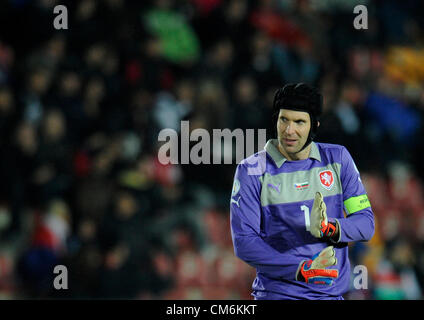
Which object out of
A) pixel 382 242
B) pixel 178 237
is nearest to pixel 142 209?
pixel 178 237

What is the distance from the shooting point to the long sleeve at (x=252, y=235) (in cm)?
374

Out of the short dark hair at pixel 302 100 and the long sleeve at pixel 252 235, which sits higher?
the short dark hair at pixel 302 100

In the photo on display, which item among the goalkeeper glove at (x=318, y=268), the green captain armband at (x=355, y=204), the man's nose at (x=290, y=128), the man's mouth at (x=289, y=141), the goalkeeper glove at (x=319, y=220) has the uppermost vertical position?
the man's nose at (x=290, y=128)

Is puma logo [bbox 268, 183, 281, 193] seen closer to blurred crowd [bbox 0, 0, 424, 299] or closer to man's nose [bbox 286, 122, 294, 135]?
man's nose [bbox 286, 122, 294, 135]

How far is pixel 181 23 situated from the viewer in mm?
9719

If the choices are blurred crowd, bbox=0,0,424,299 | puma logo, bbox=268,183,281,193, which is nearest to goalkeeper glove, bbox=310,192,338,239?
puma logo, bbox=268,183,281,193

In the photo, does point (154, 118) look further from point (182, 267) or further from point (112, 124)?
point (182, 267)

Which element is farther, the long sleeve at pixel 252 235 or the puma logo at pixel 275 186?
the puma logo at pixel 275 186

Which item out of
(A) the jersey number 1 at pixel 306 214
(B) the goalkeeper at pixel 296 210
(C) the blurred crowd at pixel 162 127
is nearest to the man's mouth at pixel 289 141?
(B) the goalkeeper at pixel 296 210

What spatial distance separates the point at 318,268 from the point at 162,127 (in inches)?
194

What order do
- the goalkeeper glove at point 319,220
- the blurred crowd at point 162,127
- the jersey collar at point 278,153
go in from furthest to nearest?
the blurred crowd at point 162,127
the jersey collar at point 278,153
the goalkeeper glove at point 319,220

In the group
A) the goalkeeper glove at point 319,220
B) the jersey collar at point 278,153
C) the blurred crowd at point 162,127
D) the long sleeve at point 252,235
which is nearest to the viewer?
the goalkeeper glove at point 319,220

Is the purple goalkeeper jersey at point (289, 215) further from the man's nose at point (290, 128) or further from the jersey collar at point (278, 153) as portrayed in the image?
the man's nose at point (290, 128)

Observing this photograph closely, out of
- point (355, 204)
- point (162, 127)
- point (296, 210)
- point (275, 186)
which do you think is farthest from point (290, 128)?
point (162, 127)
